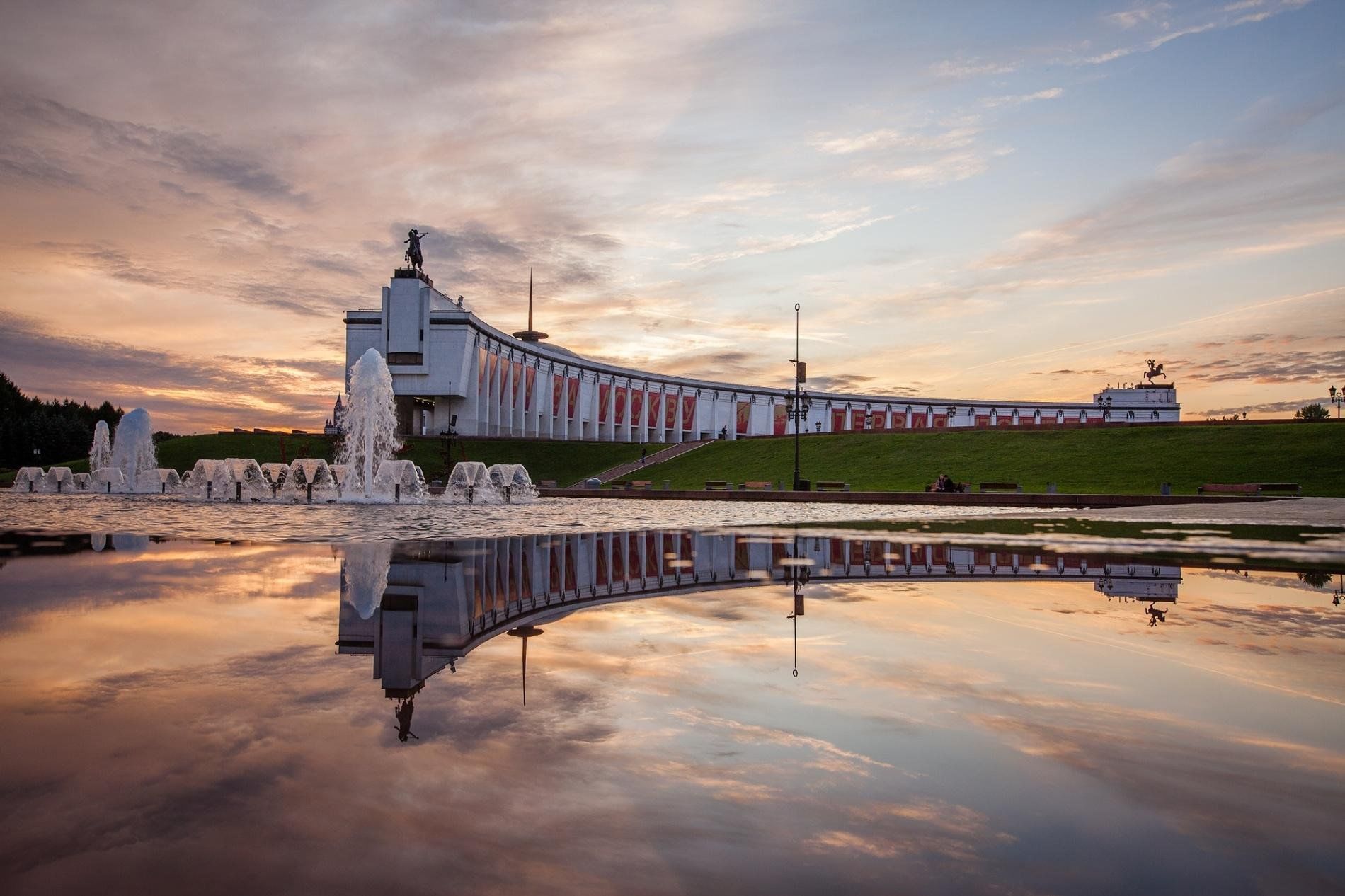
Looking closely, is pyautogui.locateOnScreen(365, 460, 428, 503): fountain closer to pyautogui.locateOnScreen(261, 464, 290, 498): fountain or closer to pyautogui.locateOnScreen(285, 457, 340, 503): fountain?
pyautogui.locateOnScreen(285, 457, 340, 503): fountain

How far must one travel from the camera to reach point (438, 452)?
226 feet

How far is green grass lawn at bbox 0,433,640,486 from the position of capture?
211 ft

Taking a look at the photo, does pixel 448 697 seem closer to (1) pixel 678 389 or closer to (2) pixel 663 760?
(2) pixel 663 760

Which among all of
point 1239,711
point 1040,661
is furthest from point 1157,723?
point 1040,661

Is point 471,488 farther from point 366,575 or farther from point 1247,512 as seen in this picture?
point 1247,512

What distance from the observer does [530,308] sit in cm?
13712

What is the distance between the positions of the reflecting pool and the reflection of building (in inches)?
3.8

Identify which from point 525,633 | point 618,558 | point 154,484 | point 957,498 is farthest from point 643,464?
point 525,633

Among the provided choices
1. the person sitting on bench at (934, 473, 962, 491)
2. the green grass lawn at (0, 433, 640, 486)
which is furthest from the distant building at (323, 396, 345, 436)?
the person sitting on bench at (934, 473, 962, 491)

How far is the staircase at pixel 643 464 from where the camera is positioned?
199 feet

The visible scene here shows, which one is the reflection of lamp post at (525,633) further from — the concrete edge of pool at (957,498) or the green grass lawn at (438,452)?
the green grass lawn at (438,452)

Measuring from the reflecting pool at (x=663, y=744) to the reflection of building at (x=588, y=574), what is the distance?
0.10 m

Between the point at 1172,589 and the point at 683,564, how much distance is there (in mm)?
6085

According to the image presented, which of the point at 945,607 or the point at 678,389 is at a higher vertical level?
the point at 678,389
